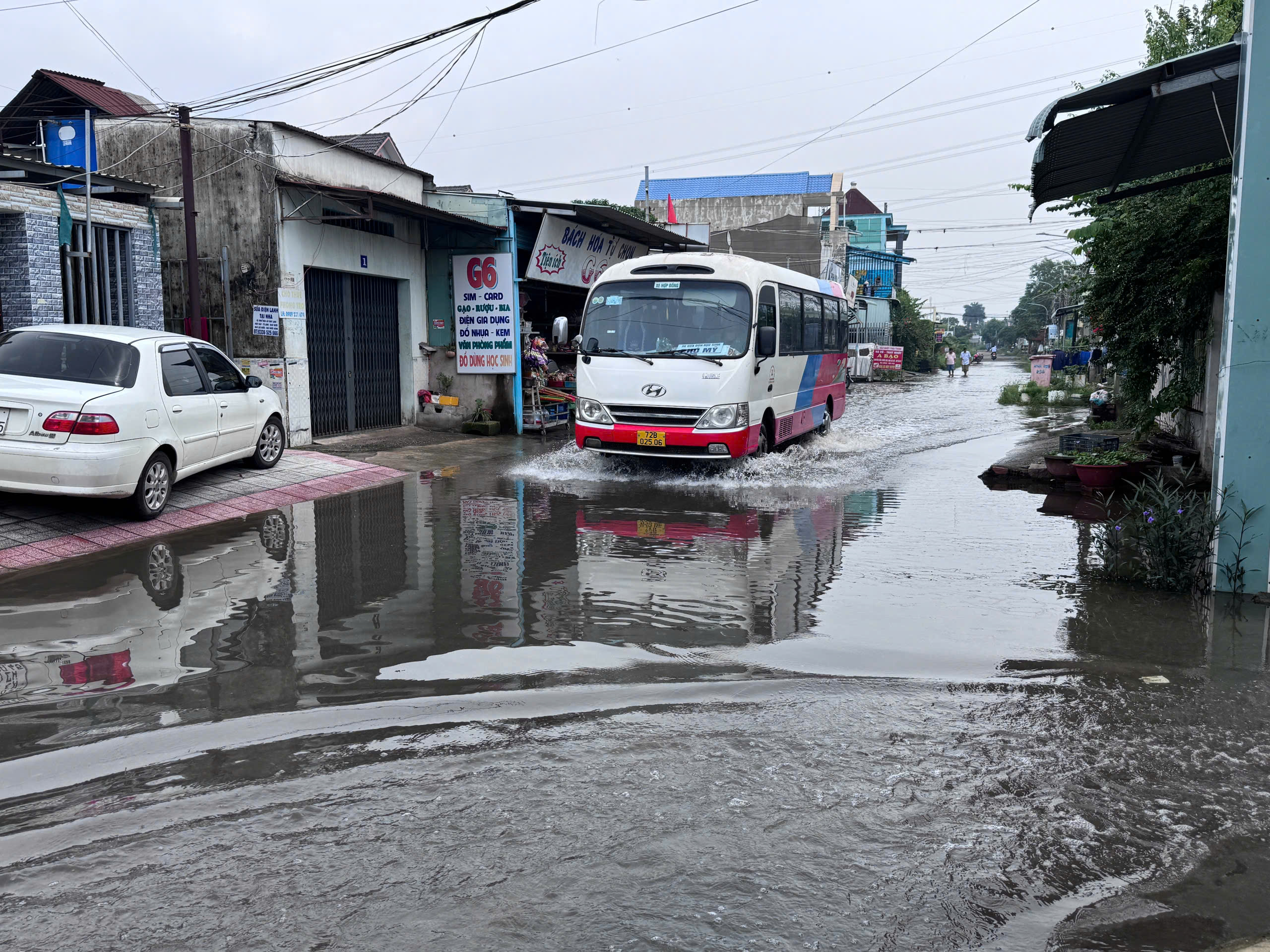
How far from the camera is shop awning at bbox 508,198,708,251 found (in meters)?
18.1

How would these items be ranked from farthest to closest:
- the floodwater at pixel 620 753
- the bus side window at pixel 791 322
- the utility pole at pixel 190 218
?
the bus side window at pixel 791 322 < the utility pole at pixel 190 218 < the floodwater at pixel 620 753

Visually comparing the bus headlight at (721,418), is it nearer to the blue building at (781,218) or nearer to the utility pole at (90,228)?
the utility pole at (90,228)

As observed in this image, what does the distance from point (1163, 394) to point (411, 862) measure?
1083 centimetres

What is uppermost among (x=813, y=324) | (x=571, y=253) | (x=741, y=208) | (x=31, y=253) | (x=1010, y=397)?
(x=741, y=208)

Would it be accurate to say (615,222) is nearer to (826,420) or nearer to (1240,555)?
(826,420)

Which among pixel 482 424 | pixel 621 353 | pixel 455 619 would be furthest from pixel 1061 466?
pixel 482 424

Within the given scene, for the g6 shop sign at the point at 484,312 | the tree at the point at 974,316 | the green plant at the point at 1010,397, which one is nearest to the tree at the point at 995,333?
the tree at the point at 974,316

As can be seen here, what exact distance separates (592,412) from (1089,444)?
6.30m

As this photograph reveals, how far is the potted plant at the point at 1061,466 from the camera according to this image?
12.6 metres

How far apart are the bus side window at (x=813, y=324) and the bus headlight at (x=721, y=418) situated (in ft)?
12.9

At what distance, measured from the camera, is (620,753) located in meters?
4.32

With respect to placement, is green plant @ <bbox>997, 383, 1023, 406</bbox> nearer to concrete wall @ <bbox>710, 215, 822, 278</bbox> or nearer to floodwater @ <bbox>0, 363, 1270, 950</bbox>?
concrete wall @ <bbox>710, 215, 822, 278</bbox>

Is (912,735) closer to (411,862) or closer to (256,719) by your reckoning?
(411,862)

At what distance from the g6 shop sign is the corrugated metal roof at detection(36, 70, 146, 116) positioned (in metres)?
9.10
